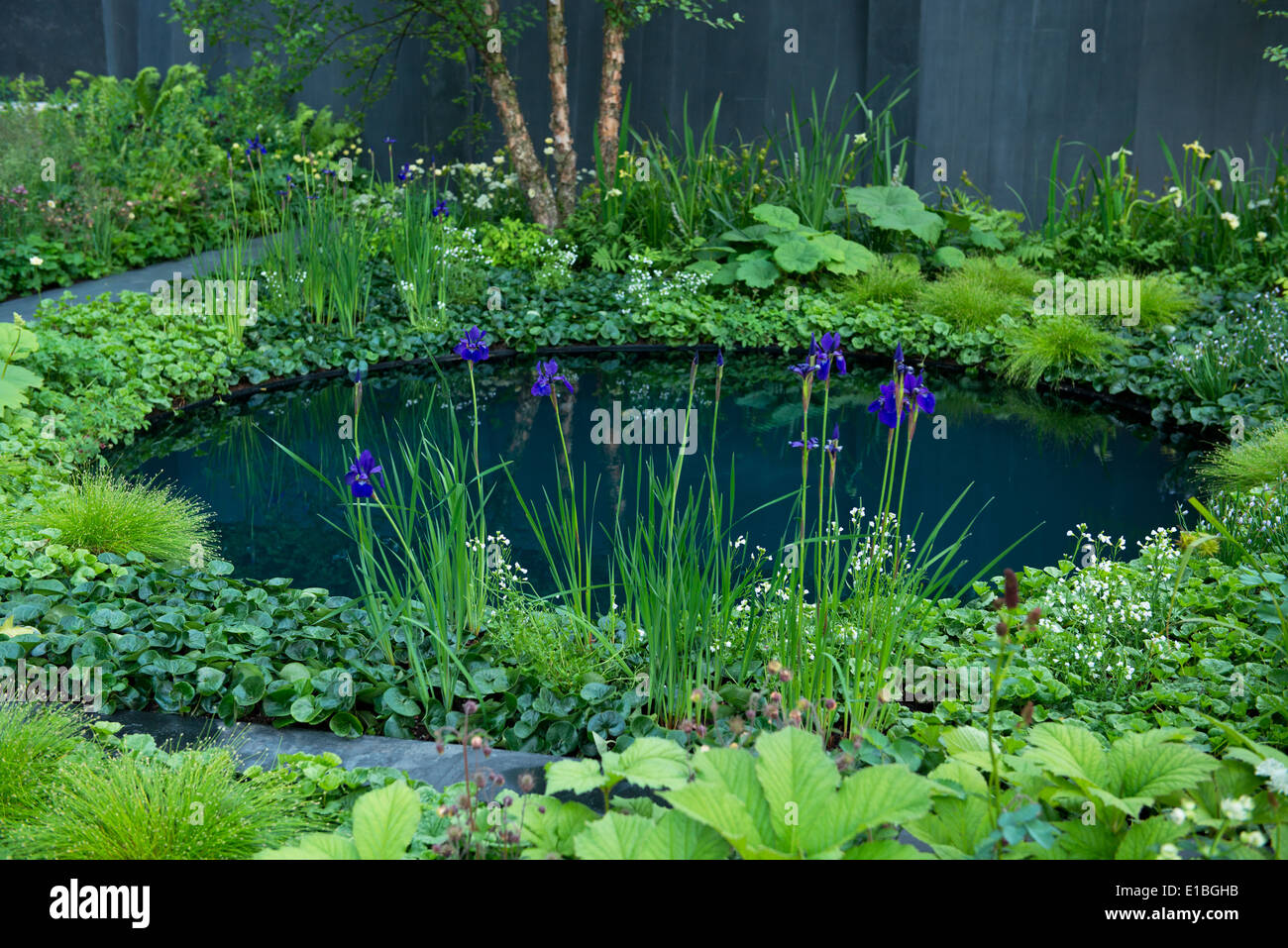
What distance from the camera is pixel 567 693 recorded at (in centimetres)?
262

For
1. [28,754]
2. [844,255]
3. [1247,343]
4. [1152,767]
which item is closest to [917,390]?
[1152,767]

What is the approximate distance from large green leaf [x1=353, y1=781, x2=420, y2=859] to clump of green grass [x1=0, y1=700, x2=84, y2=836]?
0.82m

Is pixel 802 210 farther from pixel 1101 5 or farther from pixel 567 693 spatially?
pixel 567 693

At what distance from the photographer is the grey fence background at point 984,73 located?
7.52 m

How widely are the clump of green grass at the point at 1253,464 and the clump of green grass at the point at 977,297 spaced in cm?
220

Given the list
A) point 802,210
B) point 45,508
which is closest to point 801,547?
point 45,508

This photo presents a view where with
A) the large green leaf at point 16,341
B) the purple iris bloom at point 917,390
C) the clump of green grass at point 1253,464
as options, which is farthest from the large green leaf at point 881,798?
the large green leaf at point 16,341

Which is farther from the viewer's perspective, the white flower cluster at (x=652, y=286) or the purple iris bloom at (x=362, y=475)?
the white flower cluster at (x=652, y=286)

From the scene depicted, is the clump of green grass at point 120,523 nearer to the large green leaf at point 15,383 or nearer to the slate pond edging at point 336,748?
the large green leaf at point 15,383

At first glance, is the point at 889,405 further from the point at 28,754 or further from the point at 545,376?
the point at 28,754

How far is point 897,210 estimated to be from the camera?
718 centimetres

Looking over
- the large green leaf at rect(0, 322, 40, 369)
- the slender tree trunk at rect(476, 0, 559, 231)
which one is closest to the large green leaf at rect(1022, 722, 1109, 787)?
the large green leaf at rect(0, 322, 40, 369)

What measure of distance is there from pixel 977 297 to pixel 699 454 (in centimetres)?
249

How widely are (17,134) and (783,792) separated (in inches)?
325
